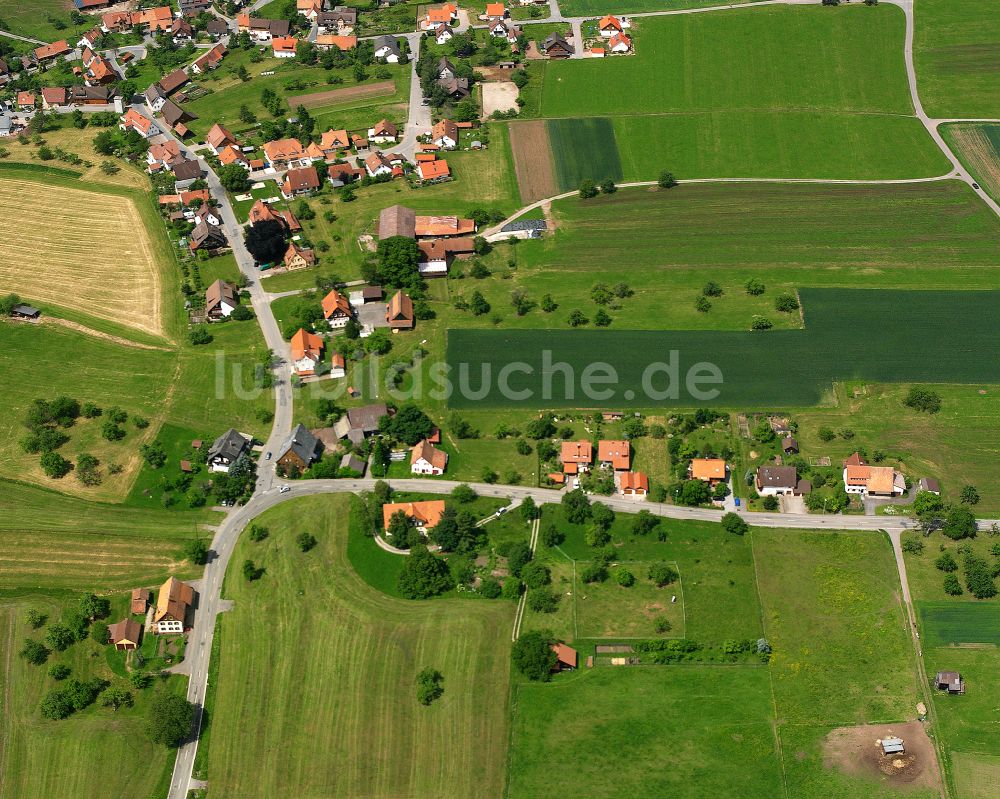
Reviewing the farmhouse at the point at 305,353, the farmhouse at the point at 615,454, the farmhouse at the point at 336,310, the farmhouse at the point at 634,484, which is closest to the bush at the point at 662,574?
the farmhouse at the point at 634,484

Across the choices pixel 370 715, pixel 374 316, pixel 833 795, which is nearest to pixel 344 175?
pixel 374 316

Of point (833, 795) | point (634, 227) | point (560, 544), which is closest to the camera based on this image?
point (833, 795)

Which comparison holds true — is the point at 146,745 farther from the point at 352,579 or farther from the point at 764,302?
the point at 764,302

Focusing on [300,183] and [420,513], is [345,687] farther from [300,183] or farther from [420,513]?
[300,183]

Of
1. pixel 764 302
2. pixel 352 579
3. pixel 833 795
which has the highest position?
pixel 764 302

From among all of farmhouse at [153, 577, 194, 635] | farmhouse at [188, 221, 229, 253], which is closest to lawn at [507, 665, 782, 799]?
farmhouse at [153, 577, 194, 635]

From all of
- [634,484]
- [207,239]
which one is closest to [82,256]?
[207,239]

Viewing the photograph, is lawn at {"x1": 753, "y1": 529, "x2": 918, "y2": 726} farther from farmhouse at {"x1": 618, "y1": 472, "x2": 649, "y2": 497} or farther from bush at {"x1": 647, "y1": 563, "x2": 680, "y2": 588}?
farmhouse at {"x1": 618, "y1": 472, "x2": 649, "y2": 497}
